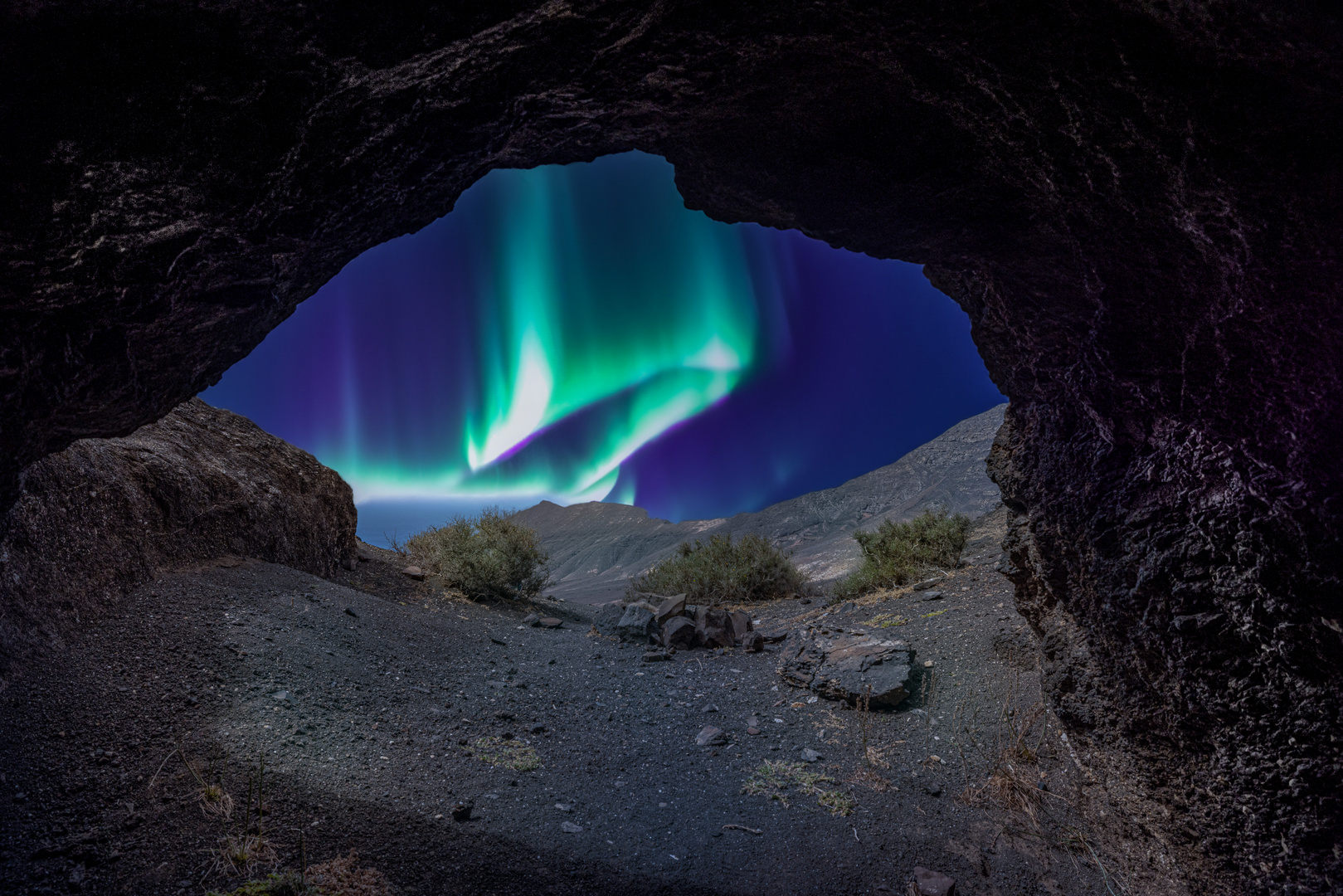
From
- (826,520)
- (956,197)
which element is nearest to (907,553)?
(956,197)

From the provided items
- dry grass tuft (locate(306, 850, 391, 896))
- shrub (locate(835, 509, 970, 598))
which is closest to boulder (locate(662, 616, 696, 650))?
shrub (locate(835, 509, 970, 598))

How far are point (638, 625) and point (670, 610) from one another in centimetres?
63

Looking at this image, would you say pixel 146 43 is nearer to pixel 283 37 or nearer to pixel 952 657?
pixel 283 37

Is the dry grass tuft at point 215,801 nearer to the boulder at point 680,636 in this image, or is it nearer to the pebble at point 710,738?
the pebble at point 710,738

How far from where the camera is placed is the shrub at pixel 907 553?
9750 mm

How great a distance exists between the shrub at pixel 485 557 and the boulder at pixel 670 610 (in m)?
3.20

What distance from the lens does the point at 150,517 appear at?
501 centimetres

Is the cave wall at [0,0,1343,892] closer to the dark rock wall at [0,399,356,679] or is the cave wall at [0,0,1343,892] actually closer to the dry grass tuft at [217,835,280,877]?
the dark rock wall at [0,399,356,679]

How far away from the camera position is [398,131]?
2.08 meters

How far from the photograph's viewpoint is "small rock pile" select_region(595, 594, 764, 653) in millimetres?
8062

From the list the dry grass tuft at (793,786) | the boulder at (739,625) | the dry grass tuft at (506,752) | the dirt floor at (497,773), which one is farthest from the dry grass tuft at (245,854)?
the boulder at (739,625)

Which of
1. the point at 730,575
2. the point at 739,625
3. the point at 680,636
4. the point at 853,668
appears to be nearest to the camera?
the point at 853,668

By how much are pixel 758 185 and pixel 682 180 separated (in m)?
0.42

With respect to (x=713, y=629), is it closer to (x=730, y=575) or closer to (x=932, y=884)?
(x=730, y=575)
